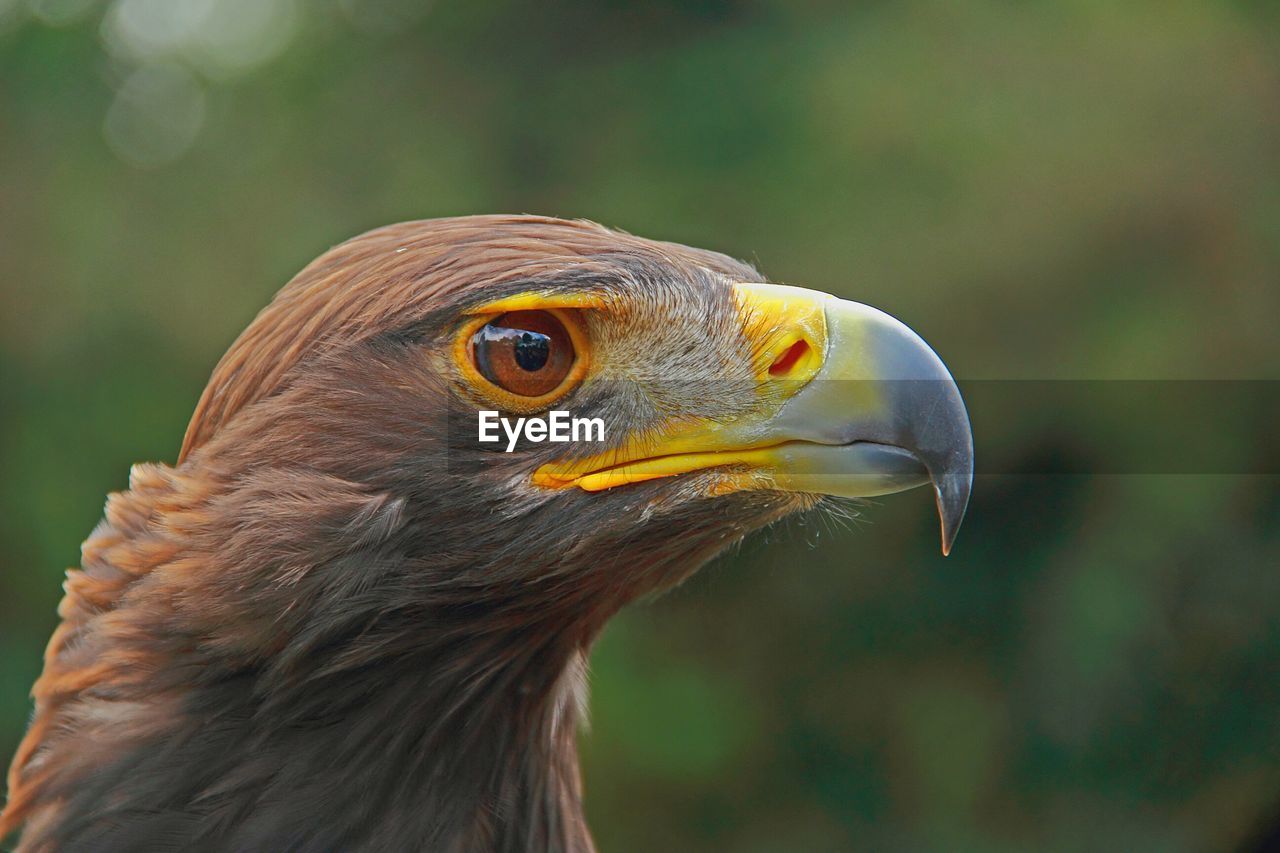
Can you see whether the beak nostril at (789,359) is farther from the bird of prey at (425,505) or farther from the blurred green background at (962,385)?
the blurred green background at (962,385)

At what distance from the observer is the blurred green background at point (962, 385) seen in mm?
4863

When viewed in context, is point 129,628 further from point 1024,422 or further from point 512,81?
point 512,81

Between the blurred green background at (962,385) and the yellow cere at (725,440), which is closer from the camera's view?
the yellow cere at (725,440)

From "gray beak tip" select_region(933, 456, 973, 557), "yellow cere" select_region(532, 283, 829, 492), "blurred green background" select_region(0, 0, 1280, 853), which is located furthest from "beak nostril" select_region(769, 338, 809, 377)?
"blurred green background" select_region(0, 0, 1280, 853)

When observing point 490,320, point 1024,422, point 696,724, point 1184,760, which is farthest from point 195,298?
point 1184,760

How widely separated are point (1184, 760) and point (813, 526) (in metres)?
3.33

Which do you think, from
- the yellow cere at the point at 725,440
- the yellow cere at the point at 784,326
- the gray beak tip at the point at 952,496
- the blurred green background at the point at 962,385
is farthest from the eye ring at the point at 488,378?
the blurred green background at the point at 962,385

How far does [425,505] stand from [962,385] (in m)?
3.28

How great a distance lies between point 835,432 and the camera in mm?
2029

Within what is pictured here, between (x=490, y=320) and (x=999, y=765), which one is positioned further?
(x=999, y=765)

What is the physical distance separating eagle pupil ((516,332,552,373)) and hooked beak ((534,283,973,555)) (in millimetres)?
168

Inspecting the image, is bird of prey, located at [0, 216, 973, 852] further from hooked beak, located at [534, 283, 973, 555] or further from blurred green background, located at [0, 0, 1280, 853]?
blurred green background, located at [0, 0, 1280, 853]

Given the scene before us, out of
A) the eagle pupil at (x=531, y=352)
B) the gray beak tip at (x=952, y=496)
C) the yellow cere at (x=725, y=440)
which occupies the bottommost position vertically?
the gray beak tip at (x=952, y=496)

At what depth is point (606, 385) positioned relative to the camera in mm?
2104
